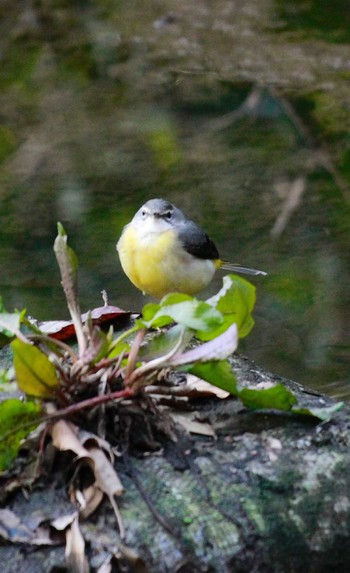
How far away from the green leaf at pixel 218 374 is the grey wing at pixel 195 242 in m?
2.11

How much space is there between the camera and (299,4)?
12922 mm

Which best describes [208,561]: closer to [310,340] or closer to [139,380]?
[139,380]

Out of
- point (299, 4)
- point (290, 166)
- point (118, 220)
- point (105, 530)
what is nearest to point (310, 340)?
point (118, 220)

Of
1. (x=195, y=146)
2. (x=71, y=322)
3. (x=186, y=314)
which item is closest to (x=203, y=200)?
(x=195, y=146)

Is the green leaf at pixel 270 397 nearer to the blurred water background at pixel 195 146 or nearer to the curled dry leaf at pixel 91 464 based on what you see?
the curled dry leaf at pixel 91 464

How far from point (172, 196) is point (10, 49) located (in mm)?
4618

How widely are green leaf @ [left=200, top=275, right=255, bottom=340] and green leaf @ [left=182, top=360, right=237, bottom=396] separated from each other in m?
0.11

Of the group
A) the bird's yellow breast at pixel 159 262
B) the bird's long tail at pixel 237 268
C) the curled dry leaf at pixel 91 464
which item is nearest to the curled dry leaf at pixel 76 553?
the curled dry leaf at pixel 91 464

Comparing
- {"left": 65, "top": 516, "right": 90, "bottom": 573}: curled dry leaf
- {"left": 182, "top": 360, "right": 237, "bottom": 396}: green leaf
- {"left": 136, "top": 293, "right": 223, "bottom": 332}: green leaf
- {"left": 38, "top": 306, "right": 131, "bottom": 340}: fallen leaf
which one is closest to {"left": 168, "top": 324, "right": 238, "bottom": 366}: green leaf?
{"left": 136, "top": 293, "right": 223, "bottom": 332}: green leaf

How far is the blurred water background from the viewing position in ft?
21.6

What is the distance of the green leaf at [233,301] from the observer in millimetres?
3439

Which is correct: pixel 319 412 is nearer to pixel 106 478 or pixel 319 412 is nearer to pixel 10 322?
pixel 106 478

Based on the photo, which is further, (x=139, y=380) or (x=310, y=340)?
(x=310, y=340)

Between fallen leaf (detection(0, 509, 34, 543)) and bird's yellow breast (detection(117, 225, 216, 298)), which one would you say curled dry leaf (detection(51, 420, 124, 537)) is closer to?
fallen leaf (detection(0, 509, 34, 543))
